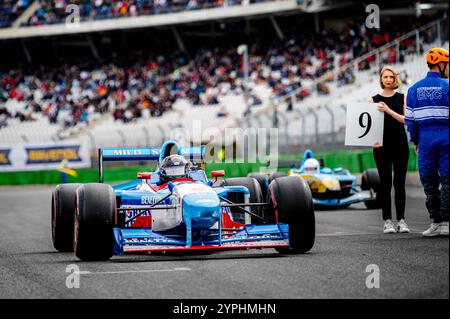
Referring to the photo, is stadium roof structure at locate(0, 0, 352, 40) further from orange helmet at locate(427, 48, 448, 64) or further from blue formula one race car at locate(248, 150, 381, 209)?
orange helmet at locate(427, 48, 448, 64)

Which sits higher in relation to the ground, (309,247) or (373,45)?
(373,45)

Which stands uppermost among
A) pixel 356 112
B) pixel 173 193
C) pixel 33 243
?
pixel 356 112

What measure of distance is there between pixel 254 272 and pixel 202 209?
122 cm

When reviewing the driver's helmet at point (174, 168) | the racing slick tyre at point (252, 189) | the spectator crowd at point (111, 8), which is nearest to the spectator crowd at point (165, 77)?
A: the spectator crowd at point (111, 8)

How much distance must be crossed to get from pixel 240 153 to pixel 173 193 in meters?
20.4

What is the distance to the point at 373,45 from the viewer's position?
34406mm

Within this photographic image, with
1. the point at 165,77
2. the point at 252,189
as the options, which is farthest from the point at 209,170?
the point at 252,189

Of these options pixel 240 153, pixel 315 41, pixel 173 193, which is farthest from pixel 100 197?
pixel 315 41

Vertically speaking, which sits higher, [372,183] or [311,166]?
[311,166]

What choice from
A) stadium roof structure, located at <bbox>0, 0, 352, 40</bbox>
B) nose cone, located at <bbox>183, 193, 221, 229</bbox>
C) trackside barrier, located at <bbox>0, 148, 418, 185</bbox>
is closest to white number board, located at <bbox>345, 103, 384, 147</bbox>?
nose cone, located at <bbox>183, 193, 221, 229</bbox>

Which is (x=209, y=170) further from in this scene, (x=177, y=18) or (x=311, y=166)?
(x=177, y=18)

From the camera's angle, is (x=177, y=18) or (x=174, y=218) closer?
(x=174, y=218)

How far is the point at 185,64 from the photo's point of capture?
4469 centimetres

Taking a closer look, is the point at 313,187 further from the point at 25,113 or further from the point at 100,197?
the point at 25,113
